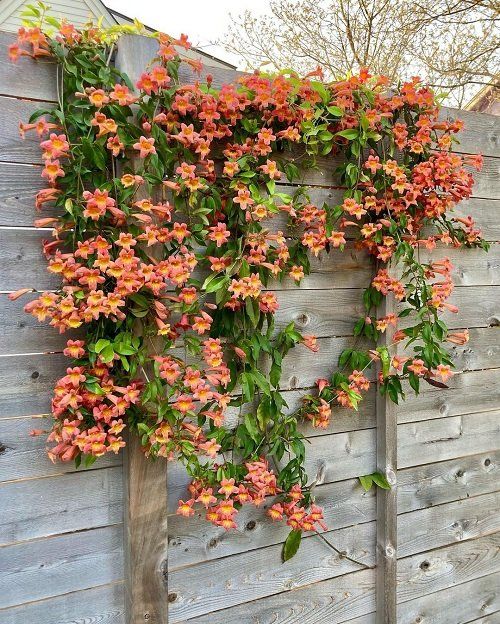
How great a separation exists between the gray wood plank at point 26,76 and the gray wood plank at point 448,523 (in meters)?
1.65

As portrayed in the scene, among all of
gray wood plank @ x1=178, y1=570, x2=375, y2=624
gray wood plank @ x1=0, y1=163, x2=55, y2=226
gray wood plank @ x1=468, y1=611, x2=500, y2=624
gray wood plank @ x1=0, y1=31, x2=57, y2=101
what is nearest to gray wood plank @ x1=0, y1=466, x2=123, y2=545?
gray wood plank @ x1=178, y1=570, x2=375, y2=624

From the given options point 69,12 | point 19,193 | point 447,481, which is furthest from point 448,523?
point 69,12

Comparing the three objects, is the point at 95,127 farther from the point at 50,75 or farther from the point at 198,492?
the point at 198,492

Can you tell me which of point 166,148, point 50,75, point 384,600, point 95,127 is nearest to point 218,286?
point 166,148

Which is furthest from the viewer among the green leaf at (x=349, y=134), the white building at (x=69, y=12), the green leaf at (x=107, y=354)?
the white building at (x=69, y=12)

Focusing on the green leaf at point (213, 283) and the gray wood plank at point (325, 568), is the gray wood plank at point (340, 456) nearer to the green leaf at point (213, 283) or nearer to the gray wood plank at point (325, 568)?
the gray wood plank at point (325, 568)

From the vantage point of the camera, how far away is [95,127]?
1.26 meters

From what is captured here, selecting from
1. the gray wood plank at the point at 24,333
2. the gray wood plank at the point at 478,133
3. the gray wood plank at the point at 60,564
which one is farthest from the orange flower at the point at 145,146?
the gray wood plank at the point at 478,133

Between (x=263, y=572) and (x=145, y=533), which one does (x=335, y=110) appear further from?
(x=263, y=572)

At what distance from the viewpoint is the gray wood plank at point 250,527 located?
1488mm

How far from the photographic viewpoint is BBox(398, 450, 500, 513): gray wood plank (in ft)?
6.02

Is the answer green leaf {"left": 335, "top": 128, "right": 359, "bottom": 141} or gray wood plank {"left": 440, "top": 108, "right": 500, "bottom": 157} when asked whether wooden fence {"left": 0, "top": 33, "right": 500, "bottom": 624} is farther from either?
green leaf {"left": 335, "top": 128, "right": 359, "bottom": 141}

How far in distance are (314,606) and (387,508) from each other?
38cm

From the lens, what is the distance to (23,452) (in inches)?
50.9
